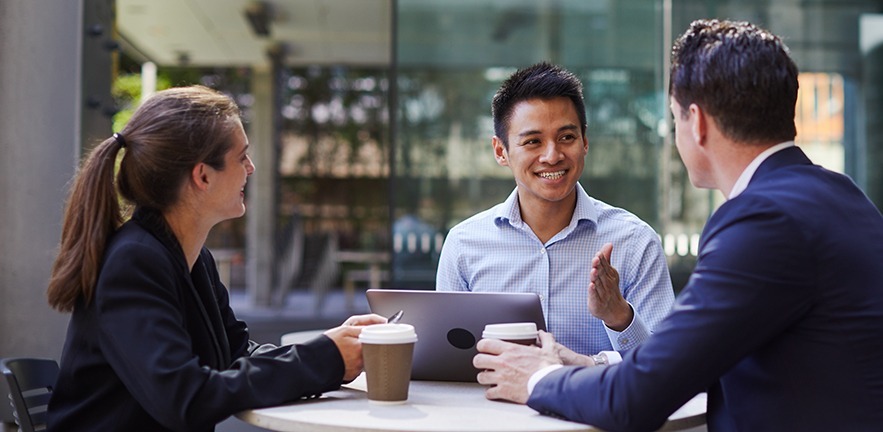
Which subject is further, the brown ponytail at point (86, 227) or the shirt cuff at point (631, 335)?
the shirt cuff at point (631, 335)

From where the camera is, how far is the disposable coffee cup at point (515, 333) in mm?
1729

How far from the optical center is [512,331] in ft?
5.67

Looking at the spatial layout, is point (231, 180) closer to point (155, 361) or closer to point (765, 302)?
point (155, 361)

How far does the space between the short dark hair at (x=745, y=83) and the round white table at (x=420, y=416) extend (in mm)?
550

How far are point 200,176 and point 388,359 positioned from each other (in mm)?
575

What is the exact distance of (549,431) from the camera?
58.1 inches

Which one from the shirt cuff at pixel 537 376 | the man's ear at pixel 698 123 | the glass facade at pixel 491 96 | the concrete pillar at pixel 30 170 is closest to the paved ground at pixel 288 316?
the shirt cuff at pixel 537 376

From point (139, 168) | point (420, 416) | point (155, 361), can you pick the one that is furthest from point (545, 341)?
point (139, 168)

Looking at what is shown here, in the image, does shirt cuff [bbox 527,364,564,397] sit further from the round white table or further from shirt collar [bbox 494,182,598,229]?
shirt collar [bbox 494,182,598,229]

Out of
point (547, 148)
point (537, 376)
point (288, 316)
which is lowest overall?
point (288, 316)

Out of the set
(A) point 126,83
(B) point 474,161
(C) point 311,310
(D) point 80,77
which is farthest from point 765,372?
(A) point 126,83

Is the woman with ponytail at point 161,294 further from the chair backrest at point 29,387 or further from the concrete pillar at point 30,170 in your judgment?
the concrete pillar at point 30,170

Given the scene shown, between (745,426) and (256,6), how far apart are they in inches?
313

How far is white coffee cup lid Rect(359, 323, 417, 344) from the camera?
1.62m
